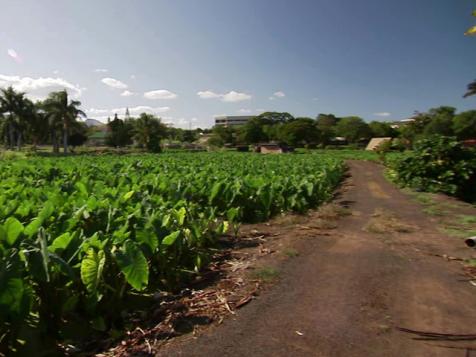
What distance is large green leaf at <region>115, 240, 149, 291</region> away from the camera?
3.07 meters

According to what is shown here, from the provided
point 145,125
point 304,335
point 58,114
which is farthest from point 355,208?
point 145,125

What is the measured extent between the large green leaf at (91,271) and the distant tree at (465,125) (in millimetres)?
69825

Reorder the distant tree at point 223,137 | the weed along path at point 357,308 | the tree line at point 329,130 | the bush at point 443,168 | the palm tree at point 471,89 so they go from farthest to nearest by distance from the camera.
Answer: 1. the distant tree at point 223,137
2. the tree line at point 329,130
3. the palm tree at point 471,89
4. the bush at point 443,168
5. the weed along path at point 357,308

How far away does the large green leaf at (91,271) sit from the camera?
2949 mm

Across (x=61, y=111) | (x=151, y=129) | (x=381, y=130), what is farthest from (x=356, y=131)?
(x=61, y=111)

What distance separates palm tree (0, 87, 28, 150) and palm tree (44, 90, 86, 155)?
4083mm

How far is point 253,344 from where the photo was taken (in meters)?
2.88

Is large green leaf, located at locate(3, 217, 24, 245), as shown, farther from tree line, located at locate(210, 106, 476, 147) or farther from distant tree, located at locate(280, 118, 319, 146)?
distant tree, located at locate(280, 118, 319, 146)

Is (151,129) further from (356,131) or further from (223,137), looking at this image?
(356,131)

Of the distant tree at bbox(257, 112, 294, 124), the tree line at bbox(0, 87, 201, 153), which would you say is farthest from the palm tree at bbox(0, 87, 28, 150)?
the distant tree at bbox(257, 112, 294, 124)

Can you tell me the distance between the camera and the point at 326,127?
10112cm

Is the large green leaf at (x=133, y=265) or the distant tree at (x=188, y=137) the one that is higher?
the distant tree at (x=188, y=137)

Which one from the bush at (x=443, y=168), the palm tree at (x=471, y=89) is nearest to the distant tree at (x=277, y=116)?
the palm tree at (x=471, y=89)

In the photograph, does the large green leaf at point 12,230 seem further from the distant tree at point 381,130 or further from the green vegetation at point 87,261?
the distant tree at point 381,130
